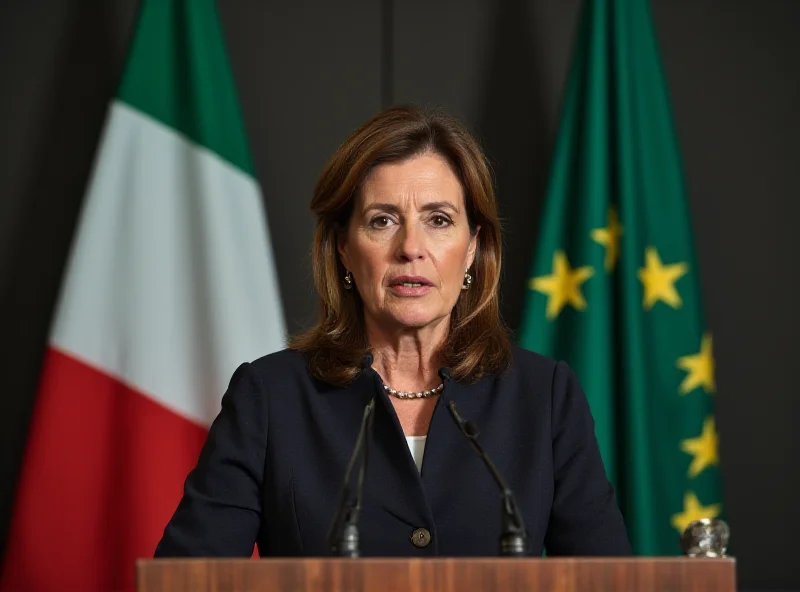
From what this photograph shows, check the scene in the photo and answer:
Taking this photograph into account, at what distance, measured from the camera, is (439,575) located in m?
1.31

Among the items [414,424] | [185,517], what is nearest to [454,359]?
[414,424]

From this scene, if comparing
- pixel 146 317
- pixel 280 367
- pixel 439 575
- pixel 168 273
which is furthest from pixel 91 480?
pixel 439 575

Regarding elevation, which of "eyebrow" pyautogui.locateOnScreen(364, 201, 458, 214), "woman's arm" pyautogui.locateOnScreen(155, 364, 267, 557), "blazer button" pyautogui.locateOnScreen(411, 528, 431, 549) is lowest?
"blazer button" pyautogui.locateOnScreen(411, 528, 431, 549)

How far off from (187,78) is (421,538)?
186 centimetres

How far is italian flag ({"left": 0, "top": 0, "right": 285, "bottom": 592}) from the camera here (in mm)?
3057

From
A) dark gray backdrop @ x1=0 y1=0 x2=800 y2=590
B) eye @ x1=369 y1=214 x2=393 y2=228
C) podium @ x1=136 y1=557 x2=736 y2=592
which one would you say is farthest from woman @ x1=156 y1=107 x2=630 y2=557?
dark gray backdrop @ x1=0 y1=0 x2=800 y2=590

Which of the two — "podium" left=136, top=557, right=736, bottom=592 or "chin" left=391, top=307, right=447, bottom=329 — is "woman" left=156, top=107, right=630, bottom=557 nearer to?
"chin" left=391, top=307, right=447, bottom=329

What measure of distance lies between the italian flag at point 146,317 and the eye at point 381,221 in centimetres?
97

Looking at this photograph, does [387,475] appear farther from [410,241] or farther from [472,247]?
[472,247]

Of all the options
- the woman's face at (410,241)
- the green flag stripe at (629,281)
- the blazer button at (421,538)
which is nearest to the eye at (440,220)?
the woman's face at (410,241)

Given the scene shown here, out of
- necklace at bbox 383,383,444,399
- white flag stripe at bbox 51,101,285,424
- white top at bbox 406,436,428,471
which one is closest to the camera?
white top at bbox 406,436,428,471

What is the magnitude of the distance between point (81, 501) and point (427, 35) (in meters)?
1.90

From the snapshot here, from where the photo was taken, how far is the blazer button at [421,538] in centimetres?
204

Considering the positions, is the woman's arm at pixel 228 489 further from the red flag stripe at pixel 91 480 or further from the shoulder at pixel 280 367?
the red flag stripe at pixel 91 480
